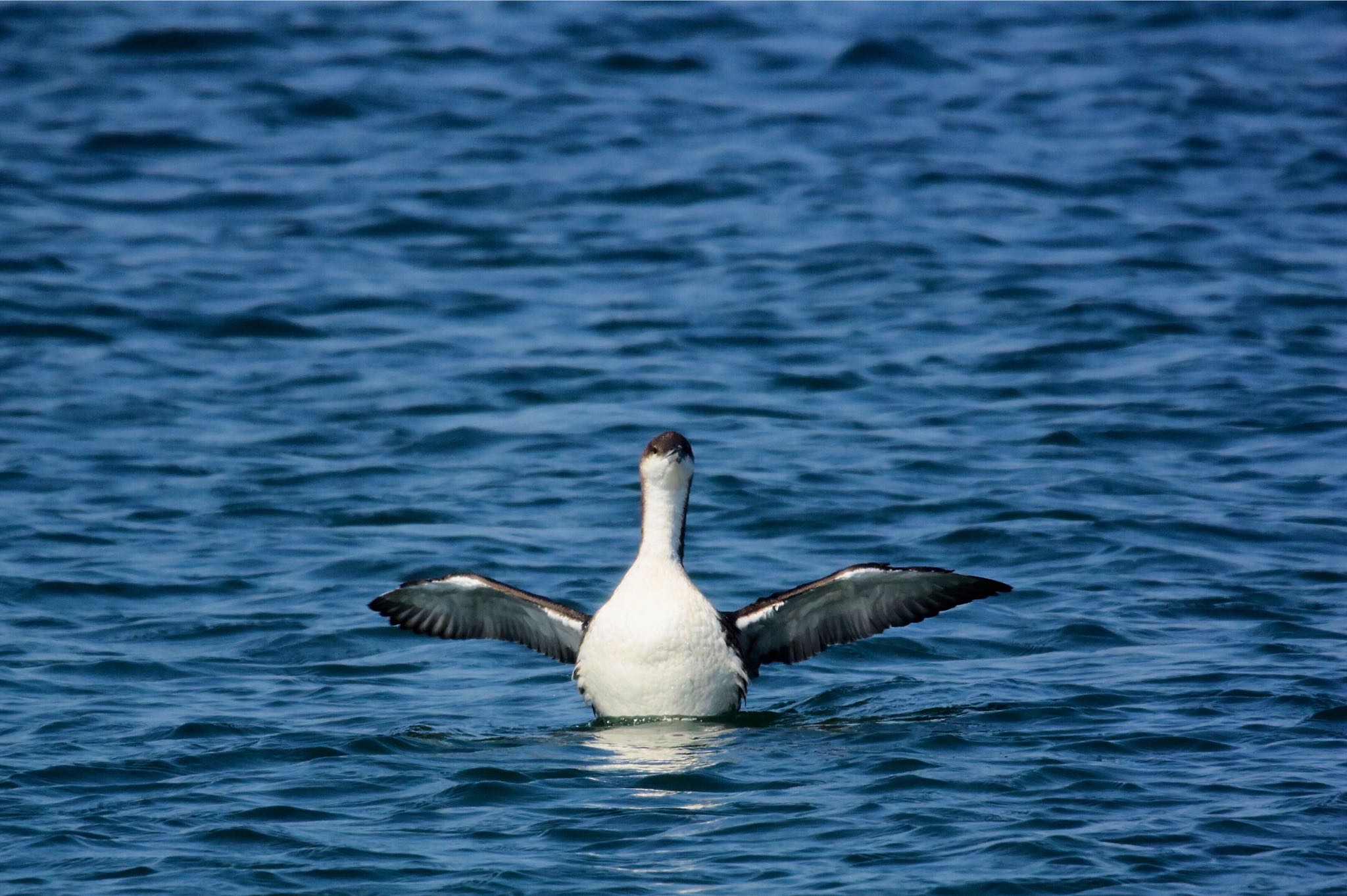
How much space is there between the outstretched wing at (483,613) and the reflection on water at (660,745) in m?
0.81

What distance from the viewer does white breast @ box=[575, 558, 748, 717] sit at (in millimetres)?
9367

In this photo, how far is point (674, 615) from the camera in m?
9.38

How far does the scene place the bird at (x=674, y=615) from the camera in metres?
9.41

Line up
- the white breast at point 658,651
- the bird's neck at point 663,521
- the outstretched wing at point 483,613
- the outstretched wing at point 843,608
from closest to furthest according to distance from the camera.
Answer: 1. the white breast at point 658,651
2. the bird's neck at point 663,521
3. the outstretched wing at point 843,608
4. the outstretched wing at point 483,613

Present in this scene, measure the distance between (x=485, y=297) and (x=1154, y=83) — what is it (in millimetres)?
12071

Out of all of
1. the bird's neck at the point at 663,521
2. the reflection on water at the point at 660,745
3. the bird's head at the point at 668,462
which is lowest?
the reflection on water at the point at 660,745

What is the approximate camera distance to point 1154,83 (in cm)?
2659

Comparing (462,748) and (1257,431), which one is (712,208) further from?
(462,748)

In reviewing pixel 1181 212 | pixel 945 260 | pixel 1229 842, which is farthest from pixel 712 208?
pixel 1229 842

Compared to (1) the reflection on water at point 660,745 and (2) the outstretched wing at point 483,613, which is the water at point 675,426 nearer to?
(1) the reflection on water at point 660,745

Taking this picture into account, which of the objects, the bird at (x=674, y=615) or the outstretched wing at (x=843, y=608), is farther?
the outstretched wing at (x=843, y=608)

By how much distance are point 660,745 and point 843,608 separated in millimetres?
1481

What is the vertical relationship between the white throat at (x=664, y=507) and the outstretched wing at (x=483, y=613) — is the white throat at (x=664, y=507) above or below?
above

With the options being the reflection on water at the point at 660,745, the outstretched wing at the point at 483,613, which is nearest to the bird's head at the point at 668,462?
the outstretched wing at the point at 483,613
